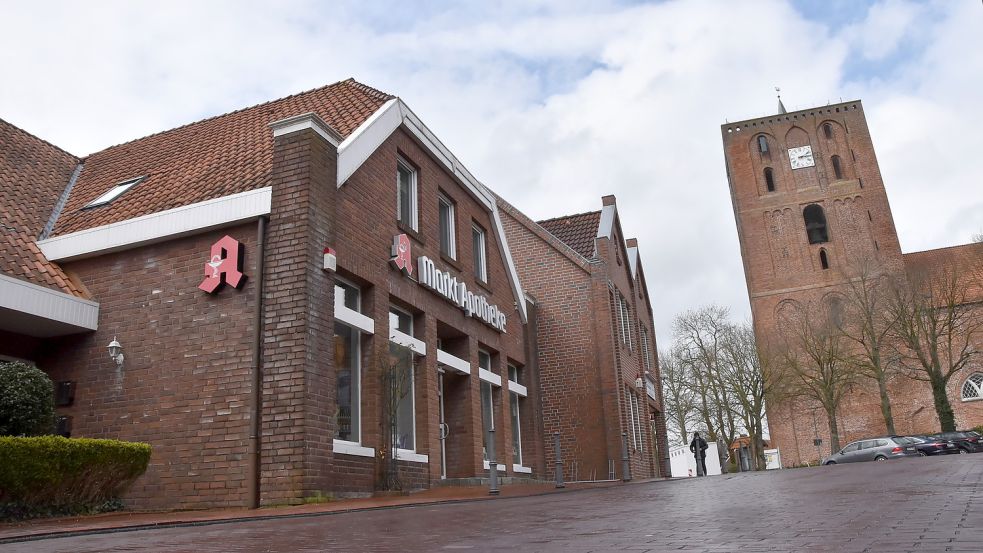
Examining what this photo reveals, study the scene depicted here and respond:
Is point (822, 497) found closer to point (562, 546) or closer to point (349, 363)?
point (562, 546)

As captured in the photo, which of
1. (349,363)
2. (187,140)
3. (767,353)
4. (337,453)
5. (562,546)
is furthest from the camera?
(767,353)

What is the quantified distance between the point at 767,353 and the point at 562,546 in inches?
1554

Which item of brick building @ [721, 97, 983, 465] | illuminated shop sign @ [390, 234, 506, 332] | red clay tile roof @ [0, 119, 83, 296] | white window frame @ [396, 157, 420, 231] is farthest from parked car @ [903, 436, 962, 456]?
red clay tile roof @ [0, 119, 83, 296]

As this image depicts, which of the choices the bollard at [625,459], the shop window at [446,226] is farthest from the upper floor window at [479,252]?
the bollard at [625,459]

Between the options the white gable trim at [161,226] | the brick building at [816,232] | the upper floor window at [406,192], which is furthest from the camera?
the brick building at [816,232]

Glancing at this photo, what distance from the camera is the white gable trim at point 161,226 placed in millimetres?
11633

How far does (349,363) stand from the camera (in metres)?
12.6

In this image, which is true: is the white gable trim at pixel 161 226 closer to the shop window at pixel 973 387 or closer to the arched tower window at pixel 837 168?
the shop window at pixel 973 387

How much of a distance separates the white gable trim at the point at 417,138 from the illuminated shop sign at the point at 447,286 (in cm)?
174

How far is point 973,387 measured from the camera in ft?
176

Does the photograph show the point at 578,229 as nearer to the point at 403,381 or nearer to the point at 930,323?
the point at 403,381

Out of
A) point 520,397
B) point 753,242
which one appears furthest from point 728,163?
point 520,397

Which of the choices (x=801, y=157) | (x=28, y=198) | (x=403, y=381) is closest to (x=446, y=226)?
(x=403, y=381)

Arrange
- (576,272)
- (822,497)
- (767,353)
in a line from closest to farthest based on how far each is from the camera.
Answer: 1. (822,497)
2. (576,272)
3. (767,353)
